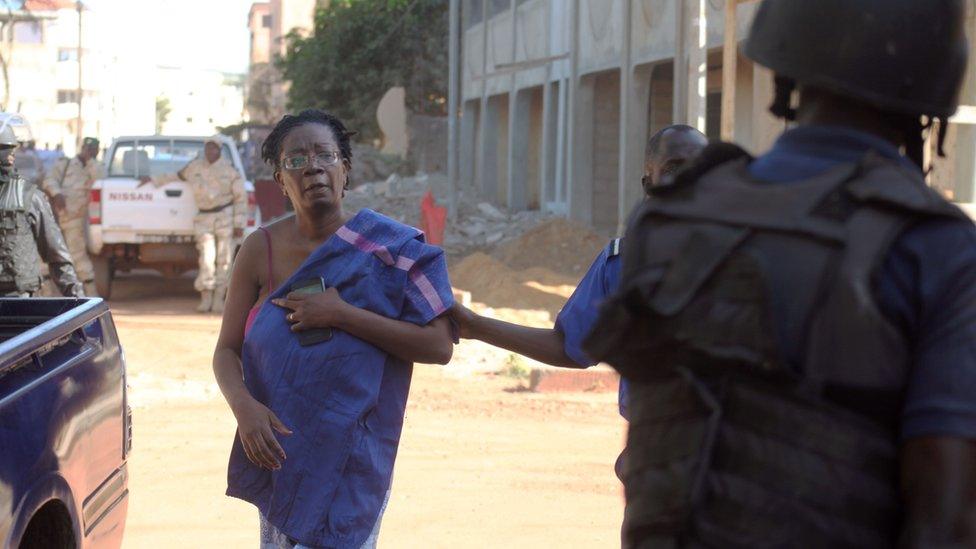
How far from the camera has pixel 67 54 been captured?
302 ft

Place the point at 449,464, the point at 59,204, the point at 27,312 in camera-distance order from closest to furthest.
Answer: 1. the point at 27,312
2. the point at 449,464
3. the point at 59,204

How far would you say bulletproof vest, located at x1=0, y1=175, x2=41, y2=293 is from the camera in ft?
25.3

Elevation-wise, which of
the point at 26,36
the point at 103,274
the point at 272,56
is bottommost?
the point at 103,274

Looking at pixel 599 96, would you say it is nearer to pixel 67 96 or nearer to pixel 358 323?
pixel 358 323

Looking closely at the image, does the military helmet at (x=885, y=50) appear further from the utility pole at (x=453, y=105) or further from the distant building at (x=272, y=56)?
the distant building at (x=272, y=56)

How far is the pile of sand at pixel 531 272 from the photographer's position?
616 inches

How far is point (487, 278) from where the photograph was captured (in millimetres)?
17391

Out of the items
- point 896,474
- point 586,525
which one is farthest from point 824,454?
point 586,525

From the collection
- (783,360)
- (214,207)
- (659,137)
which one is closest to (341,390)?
(659,137)

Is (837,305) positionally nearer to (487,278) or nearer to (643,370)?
(643,370)

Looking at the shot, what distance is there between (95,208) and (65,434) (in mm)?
12155

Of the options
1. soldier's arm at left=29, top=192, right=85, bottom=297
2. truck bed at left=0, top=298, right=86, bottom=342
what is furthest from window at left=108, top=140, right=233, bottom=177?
truck bed at left=0, top=298, right=86, bottom=342

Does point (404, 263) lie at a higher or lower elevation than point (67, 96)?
lower

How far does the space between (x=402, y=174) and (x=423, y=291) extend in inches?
1373
